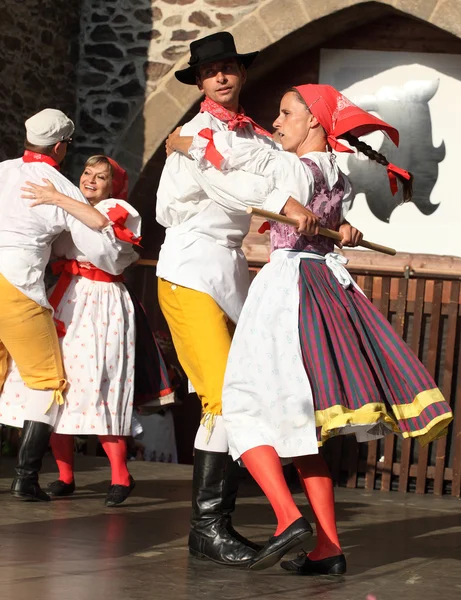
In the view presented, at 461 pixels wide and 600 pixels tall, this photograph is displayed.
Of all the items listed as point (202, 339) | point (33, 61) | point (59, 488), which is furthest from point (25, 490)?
point (33, 61)

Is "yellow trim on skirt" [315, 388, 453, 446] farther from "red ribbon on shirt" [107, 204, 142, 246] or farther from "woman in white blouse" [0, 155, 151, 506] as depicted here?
"red ribbon on shirt" [107, 204, 142, 246]

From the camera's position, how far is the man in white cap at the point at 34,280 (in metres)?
5.16

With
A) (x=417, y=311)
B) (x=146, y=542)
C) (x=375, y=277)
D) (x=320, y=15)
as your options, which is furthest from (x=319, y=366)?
(x=320, y=15)

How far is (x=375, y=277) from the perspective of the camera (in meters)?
7.96

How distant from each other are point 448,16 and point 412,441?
3115mm

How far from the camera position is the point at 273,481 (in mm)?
3572

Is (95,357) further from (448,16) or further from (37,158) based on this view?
(448,16)

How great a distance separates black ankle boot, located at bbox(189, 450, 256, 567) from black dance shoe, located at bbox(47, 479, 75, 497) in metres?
1.58

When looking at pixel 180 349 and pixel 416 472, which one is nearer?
pixel 180 349

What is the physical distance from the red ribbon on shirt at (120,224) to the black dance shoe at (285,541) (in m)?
2.18

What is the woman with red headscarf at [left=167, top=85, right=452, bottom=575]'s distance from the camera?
11.7ft

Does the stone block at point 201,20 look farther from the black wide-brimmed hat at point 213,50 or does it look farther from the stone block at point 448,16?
the black wide-brimmed hat at point 213,50

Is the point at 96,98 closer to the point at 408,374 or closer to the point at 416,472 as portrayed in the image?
the point at 416,472

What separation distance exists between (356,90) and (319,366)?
595cm
